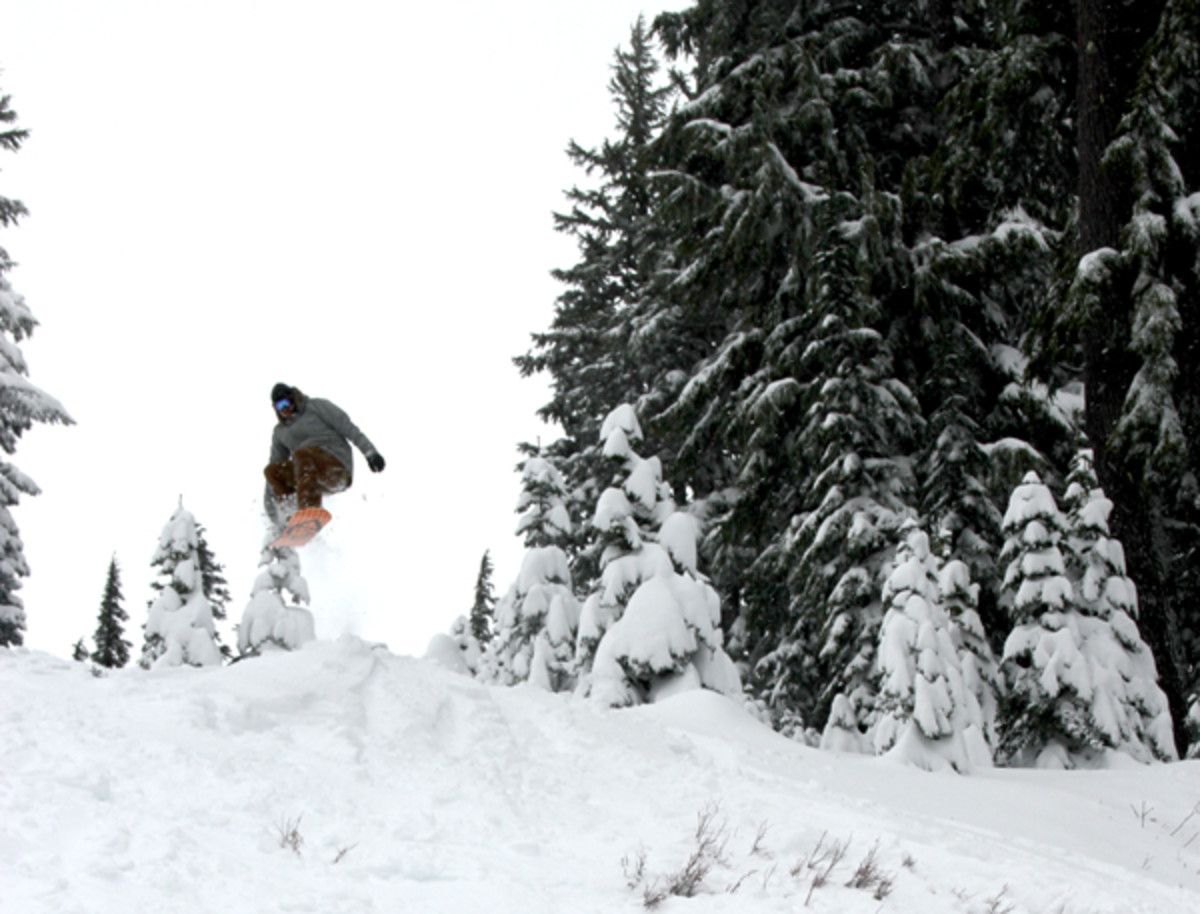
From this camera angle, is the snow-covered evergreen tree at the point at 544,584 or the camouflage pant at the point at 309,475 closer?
the camouflage pant at the point at 309,475

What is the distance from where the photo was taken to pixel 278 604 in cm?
1816

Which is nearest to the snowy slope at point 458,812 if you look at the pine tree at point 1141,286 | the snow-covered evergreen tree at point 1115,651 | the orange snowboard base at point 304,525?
the snow-covered evergreen tree at point 1115,651

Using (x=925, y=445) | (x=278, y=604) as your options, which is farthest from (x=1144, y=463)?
(x=278, y=604)

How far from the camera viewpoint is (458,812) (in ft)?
16.9

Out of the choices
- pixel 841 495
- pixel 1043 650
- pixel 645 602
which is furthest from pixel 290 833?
pixel 841 495

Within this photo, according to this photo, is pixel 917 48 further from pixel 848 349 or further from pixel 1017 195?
pixel 848 349

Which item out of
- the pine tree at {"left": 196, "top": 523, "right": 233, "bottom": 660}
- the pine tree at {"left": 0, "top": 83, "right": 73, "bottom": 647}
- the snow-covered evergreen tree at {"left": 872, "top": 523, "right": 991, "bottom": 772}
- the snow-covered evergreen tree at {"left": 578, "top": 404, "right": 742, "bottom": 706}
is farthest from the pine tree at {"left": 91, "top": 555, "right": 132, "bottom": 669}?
the snow-covered evergreen tree at {"left": 872, "top": 523, "right": 991, "bottom": 772}

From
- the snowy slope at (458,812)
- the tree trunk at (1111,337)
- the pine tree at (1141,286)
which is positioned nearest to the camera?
the snowy slope at (458,812)

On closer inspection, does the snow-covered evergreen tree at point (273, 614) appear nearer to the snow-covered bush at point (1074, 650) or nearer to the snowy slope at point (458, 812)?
the snowy slope at point (458, 812)

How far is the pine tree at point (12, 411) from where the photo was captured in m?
18.0

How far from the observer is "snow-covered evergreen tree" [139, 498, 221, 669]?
18370 millimetres

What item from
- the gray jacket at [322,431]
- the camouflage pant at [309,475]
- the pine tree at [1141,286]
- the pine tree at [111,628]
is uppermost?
the pine tree at [1141,286]

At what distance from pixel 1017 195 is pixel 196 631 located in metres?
17.8

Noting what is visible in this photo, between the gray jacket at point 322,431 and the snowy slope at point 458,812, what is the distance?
3284mm
